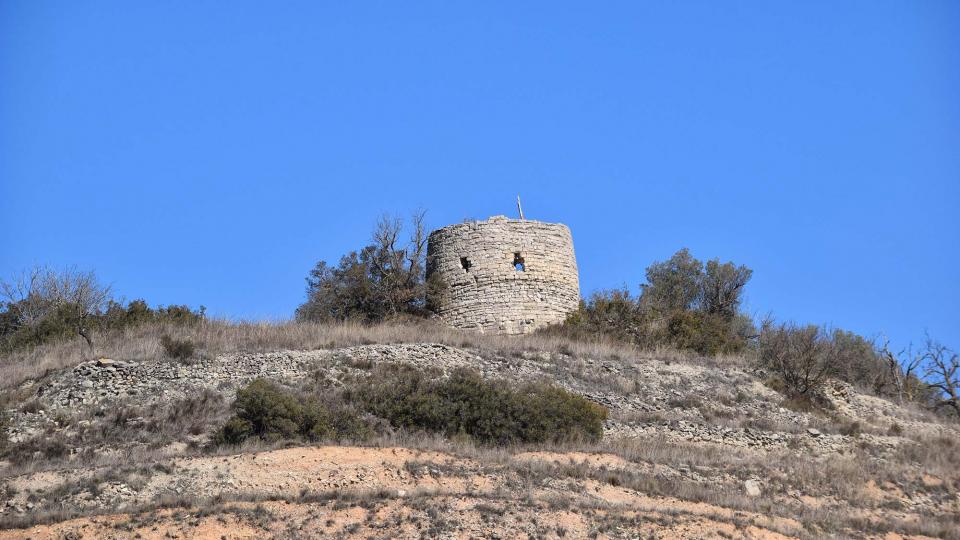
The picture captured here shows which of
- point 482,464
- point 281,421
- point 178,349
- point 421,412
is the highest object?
point 178,349

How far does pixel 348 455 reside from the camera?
19.6 metres

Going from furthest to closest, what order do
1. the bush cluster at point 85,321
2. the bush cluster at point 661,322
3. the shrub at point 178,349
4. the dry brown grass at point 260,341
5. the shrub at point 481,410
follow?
the bush cluster at point 661,322
the bush cluster at point 85,321
the dry brown grass at point 260,341
the shrub at point 178,349
the shrub at point 481,410

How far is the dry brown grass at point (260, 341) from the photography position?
25.6m

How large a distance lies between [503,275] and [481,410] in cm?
1030

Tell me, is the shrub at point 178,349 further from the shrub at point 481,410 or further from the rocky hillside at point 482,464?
the shrub at point 481,410

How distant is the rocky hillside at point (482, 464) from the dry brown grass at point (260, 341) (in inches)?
21.3

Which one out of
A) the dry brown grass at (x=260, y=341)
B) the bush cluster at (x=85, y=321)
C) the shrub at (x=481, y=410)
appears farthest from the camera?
the bush cluster at (x=85, y=321)

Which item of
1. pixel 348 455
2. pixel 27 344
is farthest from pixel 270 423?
pixel 27 344

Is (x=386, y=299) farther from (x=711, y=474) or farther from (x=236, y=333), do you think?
(x=711, y=474)

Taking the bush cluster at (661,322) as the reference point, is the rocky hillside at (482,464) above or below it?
below

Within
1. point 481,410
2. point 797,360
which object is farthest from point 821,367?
point 481,410

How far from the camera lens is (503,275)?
3281 cm

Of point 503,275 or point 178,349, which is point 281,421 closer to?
point 178,349

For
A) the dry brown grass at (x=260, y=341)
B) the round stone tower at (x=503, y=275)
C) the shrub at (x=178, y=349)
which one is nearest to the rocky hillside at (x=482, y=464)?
the shrub at (x=178, y=349)
